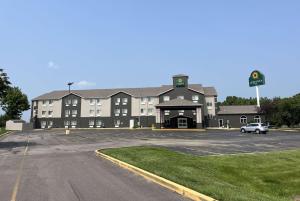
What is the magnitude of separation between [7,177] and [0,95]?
2074 centimetres

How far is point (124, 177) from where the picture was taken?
12.9 metres

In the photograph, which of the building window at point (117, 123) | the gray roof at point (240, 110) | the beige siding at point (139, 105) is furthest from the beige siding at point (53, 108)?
the gray roof at point (240, 110)

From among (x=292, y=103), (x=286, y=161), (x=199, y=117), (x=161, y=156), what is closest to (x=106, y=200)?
(x=161, y=156)

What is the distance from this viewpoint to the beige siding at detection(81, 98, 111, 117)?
83.1 metres

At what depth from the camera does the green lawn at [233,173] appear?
10.3 meters

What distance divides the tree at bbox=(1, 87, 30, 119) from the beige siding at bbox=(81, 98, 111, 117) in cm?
2142

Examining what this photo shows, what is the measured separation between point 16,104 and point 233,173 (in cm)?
8977

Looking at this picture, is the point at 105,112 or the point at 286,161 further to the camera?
the point at 105,112

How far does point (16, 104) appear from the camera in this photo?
9338 centimetres

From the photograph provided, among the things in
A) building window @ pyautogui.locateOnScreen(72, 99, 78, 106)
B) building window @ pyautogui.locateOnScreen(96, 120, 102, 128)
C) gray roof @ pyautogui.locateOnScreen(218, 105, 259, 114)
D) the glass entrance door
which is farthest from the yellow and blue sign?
building window @ pyautogui.locateOnScreen(72, 99, 78, 106)

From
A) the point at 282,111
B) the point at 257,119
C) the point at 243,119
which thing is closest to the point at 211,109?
the point at 243,119

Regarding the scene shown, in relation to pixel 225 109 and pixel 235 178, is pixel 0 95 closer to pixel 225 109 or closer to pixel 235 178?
pixel 235 178

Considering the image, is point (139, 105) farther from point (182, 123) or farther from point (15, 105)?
point (15, 105)

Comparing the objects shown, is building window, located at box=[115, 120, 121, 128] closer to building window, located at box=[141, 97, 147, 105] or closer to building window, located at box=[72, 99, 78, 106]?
building window, located at box=[141, 97, 147, 105]
